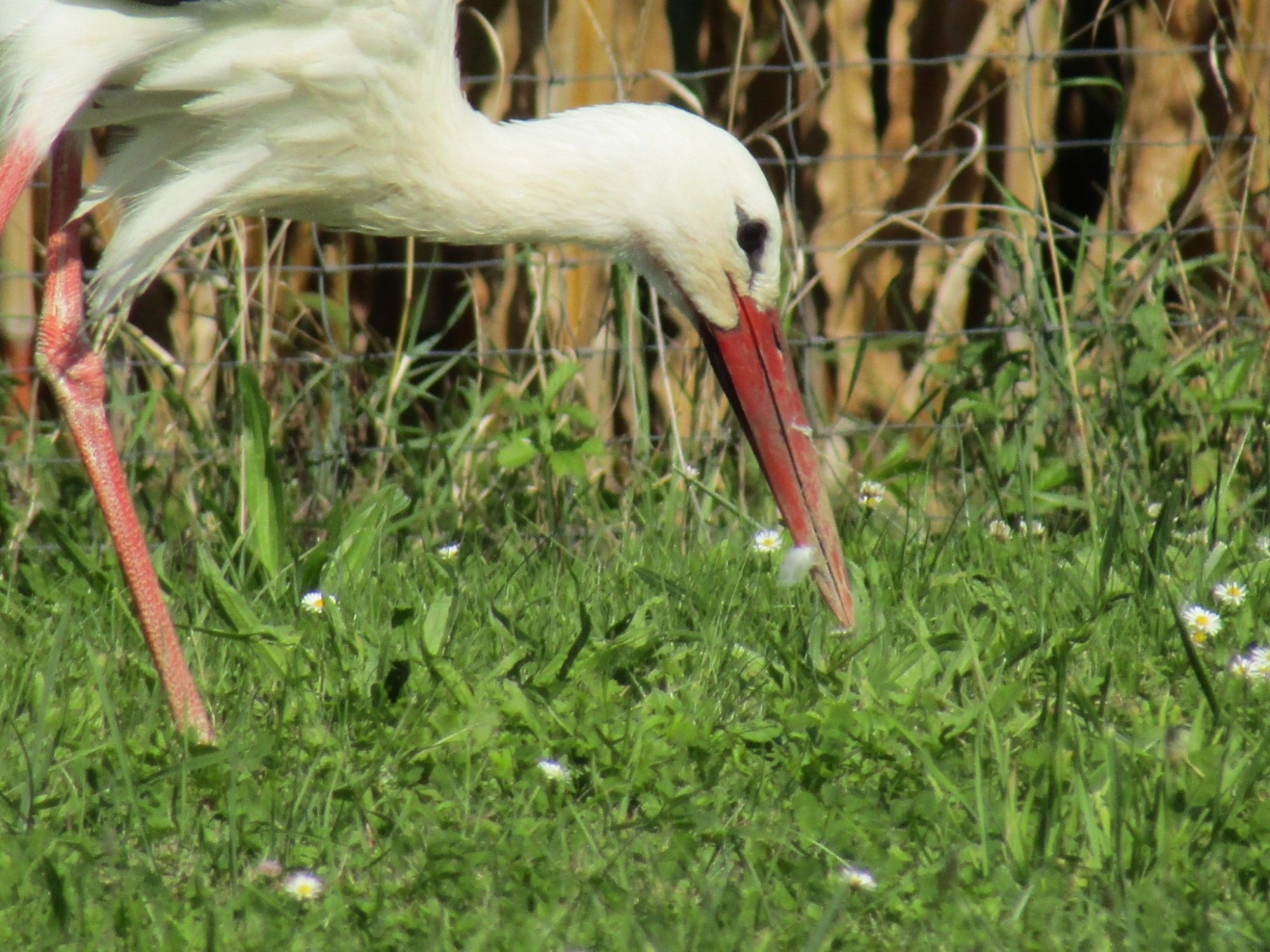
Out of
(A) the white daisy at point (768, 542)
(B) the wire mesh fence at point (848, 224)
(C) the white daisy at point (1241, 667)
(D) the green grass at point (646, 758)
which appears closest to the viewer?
(D) the green grass at point (646, 758)

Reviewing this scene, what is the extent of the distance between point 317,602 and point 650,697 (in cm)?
80

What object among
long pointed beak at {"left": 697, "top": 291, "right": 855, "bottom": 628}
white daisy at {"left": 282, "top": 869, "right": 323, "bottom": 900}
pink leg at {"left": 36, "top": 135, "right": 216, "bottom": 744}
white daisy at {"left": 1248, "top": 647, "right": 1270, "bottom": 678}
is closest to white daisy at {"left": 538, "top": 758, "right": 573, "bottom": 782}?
white daisy at {"left": 282, "top": 869, "right": 323, "bottom": 900}

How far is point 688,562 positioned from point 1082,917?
168 centimetres

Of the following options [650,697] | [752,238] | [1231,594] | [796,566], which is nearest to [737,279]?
[752,238]

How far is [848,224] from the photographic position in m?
5.42

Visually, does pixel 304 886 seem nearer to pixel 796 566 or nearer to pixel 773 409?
pixel 796 566

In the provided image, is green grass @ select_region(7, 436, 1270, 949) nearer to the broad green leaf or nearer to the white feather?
the broad green leaf

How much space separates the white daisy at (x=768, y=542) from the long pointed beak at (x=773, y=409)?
9 centimetres

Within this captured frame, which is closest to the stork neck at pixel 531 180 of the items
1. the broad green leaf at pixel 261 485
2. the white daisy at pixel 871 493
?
the broad green leaf at pixel 261 485

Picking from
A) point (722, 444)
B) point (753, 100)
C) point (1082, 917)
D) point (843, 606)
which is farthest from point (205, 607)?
point (753, 100)

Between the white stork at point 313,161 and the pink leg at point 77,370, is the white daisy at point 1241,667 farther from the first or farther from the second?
the pink leg at point 77,370

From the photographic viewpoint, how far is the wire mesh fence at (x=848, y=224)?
4910mm

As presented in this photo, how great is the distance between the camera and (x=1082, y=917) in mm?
2400

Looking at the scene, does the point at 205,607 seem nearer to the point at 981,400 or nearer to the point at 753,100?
the point at 981,400
